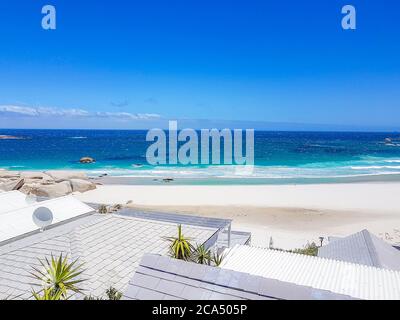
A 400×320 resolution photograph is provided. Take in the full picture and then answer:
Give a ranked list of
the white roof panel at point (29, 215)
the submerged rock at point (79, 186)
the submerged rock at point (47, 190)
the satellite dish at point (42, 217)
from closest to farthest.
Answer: the white roof panel at point (29, 215)
the satellite dish at point (42, 217)
the submerged rock at point (47, 190)
the submerged rock at point (79, 186)

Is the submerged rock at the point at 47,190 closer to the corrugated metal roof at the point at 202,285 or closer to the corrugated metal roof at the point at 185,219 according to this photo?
the corrugated metal roof at the point at 185,219

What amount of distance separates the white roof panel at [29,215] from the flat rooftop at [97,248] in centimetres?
29

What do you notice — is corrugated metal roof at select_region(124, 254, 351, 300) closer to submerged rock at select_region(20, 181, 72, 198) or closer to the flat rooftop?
the flat rooftop

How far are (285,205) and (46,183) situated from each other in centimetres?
2317

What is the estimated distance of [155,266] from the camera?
16.8 feet

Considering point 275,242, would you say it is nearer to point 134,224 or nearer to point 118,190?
point 134,224

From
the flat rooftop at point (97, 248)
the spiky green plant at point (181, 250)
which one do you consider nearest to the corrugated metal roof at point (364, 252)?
the flat rooftop at point (97, 248)

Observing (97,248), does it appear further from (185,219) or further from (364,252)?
(364,252)

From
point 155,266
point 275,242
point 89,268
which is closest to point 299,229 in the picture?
point 275,242

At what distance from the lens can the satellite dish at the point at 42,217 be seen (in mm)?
12375

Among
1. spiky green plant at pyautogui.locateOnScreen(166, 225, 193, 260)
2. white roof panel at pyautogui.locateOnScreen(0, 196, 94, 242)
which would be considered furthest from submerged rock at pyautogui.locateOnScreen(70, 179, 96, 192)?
spiky green plant at pyautogui.locateOnScreen(166, 225, 193, 260)

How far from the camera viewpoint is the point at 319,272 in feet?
25.8
